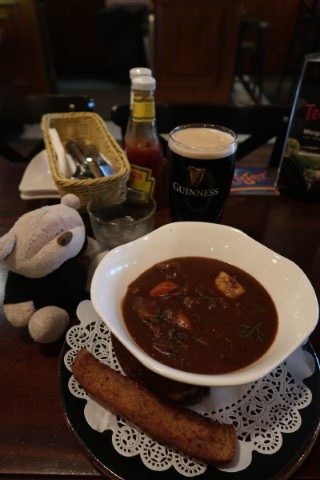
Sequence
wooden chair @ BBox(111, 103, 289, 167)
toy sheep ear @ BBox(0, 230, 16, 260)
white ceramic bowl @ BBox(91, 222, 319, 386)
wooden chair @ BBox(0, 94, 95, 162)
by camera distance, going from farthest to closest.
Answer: wooden chair @ BBox(0, 94, 95, 162) → wooden chair @ BBox(111, 103, 289, 167) → toy sheep ear @ BBox(0, 230, 16, 260) → white ceramic bowl @ BBox(91, 222, 319, 386)

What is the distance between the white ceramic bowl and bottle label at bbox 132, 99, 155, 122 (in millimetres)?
471

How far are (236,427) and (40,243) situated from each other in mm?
650

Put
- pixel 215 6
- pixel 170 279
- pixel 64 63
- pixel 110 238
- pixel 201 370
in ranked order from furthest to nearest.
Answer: pixel 64 63, pixel 215 6, pixel 110 238, pixel 170 279, pixel 201 370

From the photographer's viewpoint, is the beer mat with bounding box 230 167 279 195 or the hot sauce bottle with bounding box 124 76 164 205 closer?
the hot sauce bottle with bounding box 124 76 164 205

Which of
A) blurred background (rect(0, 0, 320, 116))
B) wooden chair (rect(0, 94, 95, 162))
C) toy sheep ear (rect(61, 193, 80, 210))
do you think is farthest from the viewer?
blurred background (rect(0, 0, 320, 116))

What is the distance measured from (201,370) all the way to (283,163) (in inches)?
42.3

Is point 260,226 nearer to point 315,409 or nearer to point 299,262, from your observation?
point 299,262

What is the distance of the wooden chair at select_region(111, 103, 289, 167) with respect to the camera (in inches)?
81.0

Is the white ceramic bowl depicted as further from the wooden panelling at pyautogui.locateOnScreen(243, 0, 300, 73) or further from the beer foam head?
the wooden panelling at pyautogui.locateOnScreen(243, 0, 300, 73)

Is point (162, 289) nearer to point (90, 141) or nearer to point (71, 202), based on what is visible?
point (71, 202)

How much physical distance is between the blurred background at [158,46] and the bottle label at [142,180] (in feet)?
11.8

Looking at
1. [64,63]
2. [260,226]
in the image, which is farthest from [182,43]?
[260,226]

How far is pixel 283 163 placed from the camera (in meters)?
1.52

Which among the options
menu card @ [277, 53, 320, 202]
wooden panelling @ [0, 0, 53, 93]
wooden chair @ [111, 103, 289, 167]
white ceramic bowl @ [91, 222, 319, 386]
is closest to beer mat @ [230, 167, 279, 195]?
menu card @ [277, 53, 320, 202]
